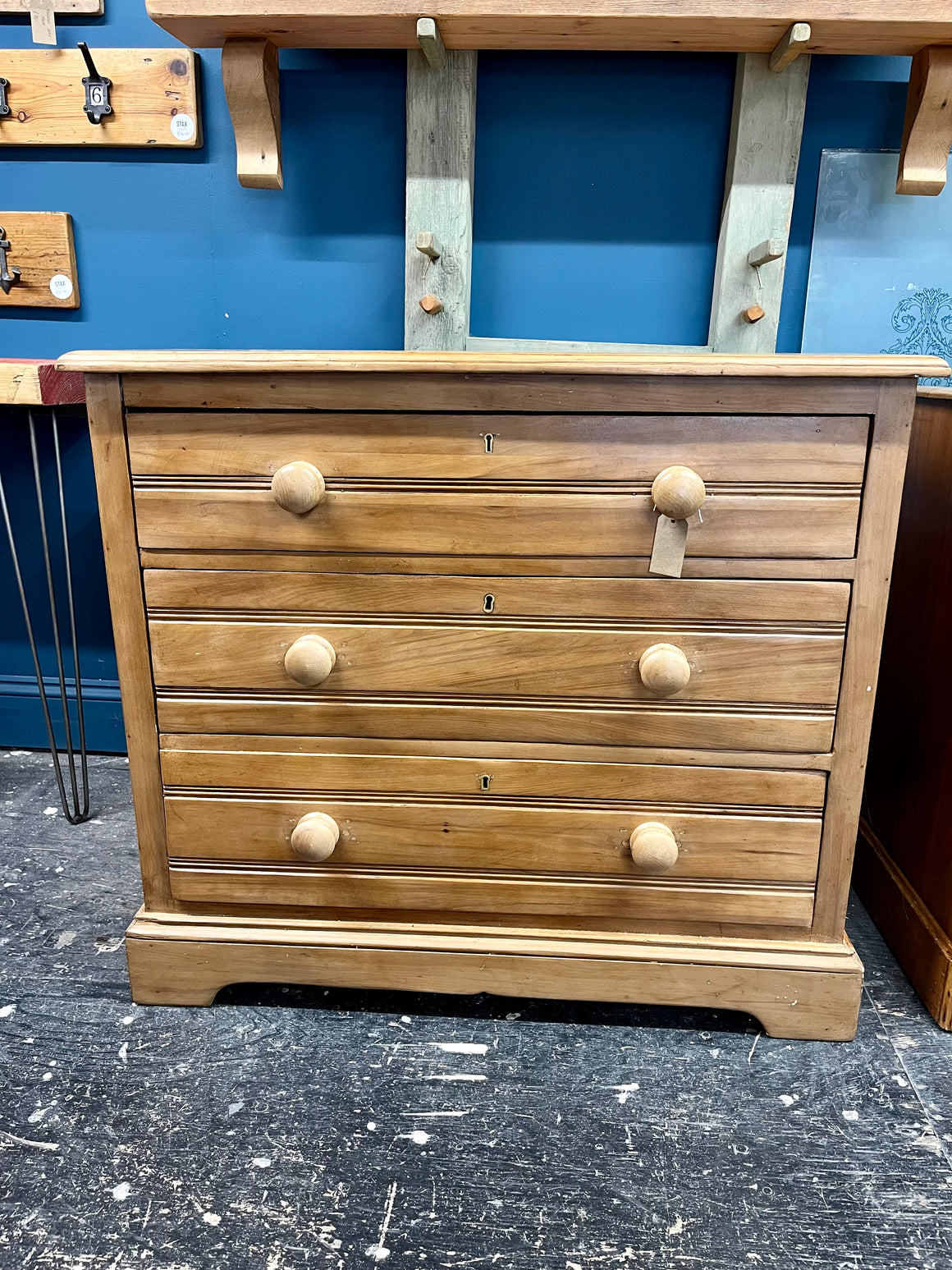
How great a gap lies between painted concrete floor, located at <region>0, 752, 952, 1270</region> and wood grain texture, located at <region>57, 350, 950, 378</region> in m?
1.02

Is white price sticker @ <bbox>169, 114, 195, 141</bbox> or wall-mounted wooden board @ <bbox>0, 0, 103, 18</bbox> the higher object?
wall-mounted wooden board @ <bbox>0, 0, 103, 18</bbox>

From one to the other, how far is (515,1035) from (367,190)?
5.57 feet

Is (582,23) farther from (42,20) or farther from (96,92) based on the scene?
(42,20)

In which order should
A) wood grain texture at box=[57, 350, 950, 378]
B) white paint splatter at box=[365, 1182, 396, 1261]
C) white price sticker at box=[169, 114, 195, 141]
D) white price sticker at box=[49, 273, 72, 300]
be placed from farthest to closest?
Result: 1. white price sticker at box=[49, 273, 72, 300]
2. white price sticker at box=[169, 114, 195, 141]
3. wood grain texture at box=[57, 350, 950, 378]
4. white paint splatter at box=[365, 1182, 396, 1261]

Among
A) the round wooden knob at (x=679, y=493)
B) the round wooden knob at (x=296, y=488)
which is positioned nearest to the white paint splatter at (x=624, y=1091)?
the round wooden knob at (x=679, y=493)

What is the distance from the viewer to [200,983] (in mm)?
1418

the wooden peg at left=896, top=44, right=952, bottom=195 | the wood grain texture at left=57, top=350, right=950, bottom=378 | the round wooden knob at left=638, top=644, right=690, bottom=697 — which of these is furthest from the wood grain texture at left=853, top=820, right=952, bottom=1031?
the wooden peg at left=896, top=44, right=952, bottom=195

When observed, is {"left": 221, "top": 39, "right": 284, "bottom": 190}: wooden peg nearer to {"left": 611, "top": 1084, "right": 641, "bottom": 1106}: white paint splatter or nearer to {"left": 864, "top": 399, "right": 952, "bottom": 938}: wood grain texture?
{"left": 864, "top": 399, "right": 952, "bottom": 938}: wood grain texture

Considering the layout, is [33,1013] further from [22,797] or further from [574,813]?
[574,813]

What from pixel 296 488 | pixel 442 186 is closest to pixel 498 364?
pixel 296 488

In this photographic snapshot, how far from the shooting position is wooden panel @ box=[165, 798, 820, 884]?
1318 mm

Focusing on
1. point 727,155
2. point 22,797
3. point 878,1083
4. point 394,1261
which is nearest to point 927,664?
point 878,1083

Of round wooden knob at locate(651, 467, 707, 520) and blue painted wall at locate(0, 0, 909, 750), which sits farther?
blue painted wall at locate(0, 0, 909, 750)

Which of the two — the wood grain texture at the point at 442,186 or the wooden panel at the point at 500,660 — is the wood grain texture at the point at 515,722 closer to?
the wooden panel at the point at 500,660
